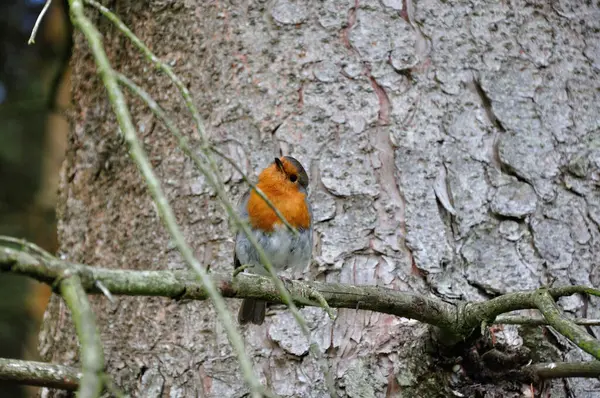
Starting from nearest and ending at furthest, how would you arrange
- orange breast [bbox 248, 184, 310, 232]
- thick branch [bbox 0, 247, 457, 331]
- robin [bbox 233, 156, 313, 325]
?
thick branch [bbox 0, 247, 457, 331], robin [bbox 233, 156, 313, 325], orange breast [bbox 248, 184, 310, 232]

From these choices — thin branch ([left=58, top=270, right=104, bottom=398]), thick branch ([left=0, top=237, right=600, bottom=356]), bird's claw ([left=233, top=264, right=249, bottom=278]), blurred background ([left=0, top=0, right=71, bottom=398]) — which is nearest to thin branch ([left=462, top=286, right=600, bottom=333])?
thick branch ([left=0, top=237, right=600, bottom=356])

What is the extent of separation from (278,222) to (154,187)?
218cm

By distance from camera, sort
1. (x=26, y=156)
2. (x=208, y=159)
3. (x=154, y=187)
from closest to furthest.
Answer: (x=154, y=187) → (x=208, y=159) → (x=26, y=156)

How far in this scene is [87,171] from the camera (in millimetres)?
3434

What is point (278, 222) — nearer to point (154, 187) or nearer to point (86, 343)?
point (154, 187)

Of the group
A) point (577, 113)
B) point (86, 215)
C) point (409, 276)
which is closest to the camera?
point (409, 276)

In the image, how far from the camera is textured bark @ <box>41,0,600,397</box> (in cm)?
290

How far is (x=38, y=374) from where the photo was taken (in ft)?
8.02

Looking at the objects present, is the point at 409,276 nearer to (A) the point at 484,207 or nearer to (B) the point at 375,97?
(A) the point at 484,207

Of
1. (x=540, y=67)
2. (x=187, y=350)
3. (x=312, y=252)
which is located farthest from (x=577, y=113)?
(x=187, y=350)

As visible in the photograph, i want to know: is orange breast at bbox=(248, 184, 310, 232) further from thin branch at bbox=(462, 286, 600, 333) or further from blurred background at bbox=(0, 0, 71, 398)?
blurred background at bbox=(0, 0, 71, 398)

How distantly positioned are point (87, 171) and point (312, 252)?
1088 mm

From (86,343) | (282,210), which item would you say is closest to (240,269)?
(86,343)

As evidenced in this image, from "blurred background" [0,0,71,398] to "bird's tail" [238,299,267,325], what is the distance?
2.83m
